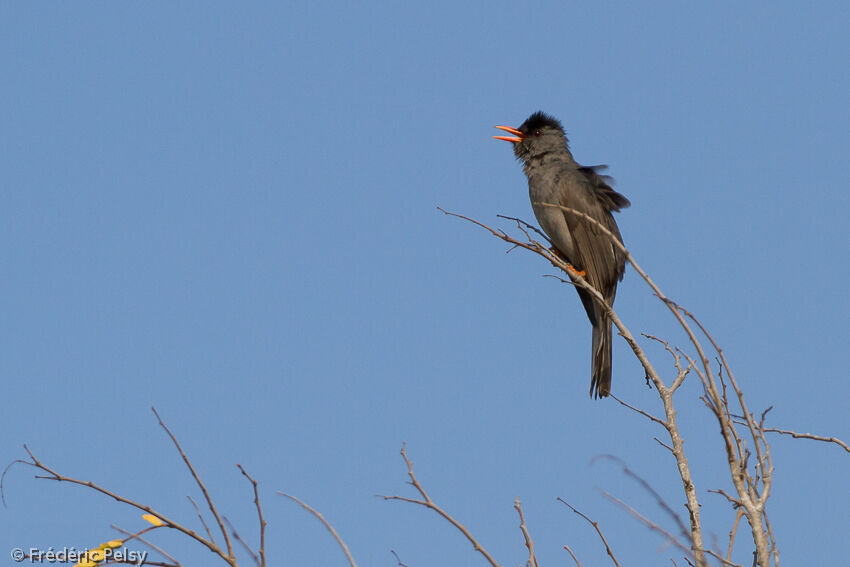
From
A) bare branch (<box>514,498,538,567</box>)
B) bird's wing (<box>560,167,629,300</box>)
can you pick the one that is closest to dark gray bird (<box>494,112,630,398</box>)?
bird's wing (<box>560,167,629,300</box>)

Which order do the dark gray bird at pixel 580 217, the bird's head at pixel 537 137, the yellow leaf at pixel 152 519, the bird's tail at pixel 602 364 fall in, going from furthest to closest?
1. the bird's head at pixel 537 137
2. the dark gray bird at pixel 580 217
3. the bird's tail at pixel 602 364
4. the yellow leaf at pixel 152 519

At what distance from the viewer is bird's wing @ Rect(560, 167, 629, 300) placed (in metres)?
7.18

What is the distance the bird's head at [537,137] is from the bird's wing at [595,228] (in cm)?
55

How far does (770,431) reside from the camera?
10.4 ft

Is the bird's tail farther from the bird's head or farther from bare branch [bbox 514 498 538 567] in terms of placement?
bare branch [bbox 514 498 538 567]

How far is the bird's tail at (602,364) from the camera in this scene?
6.52m

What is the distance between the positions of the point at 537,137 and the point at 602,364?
2.31 m

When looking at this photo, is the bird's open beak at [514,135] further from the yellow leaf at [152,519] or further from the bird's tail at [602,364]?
the yellow leaf at [152,519]

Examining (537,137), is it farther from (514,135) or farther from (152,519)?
(152,519)

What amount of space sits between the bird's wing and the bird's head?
1.80ft

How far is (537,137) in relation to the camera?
7.97m

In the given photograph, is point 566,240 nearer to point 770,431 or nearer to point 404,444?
point 770,431

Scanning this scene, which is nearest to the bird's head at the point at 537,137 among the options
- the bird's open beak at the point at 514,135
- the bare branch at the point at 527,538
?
the bird's open beak at the point at 514,135

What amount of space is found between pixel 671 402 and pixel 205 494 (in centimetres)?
205
